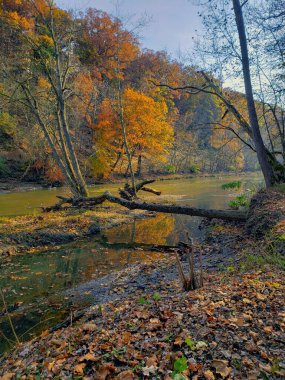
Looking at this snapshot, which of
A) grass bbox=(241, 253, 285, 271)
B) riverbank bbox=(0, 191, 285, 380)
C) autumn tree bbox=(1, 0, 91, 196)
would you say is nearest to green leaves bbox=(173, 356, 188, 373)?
riverbank bbox=(0, 191, 285, 380)

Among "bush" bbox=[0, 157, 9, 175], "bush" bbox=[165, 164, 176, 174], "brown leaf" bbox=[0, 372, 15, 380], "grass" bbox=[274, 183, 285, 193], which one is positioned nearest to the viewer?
"brown leaf" bbox=[0, 372, 15, 380]

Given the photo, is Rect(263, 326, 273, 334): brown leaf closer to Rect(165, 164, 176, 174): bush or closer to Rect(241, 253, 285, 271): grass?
Rect(241, 253, 285, 271): grass

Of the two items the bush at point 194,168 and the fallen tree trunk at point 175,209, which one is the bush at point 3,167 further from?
the bush at point 194,168

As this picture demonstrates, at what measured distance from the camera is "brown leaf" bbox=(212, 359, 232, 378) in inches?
100

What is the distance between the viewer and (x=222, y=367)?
8.59 ft

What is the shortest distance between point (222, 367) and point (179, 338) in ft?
2.03

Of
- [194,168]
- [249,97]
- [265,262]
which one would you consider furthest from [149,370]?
[194,168]

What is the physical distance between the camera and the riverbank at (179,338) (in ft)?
8.80

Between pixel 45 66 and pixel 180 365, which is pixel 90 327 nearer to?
pixel 180 365

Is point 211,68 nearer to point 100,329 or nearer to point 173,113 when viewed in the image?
point 100,329

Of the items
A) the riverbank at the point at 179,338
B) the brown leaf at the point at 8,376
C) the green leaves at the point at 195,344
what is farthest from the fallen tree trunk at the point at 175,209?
the brown leaf at the point at 8,376

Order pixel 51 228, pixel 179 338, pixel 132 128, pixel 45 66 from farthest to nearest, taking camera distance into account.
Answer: pixel 132 128
pixel 45 66
pixel 51 228
pixel 179 338

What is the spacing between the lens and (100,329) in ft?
12.1

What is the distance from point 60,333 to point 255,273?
11.9 feet
